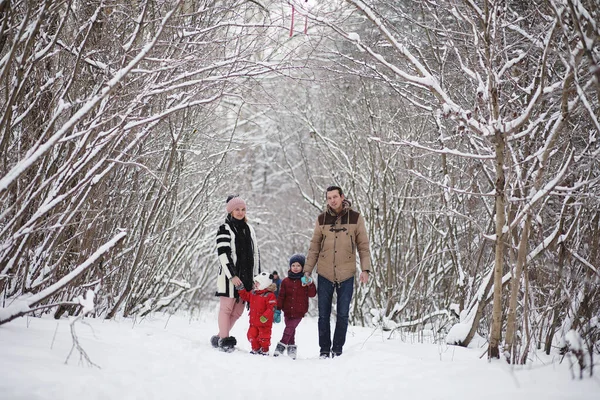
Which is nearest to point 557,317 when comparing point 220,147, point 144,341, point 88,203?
point 144,341

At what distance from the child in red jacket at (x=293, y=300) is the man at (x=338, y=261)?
0.37 feet

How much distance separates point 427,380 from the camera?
116 inches

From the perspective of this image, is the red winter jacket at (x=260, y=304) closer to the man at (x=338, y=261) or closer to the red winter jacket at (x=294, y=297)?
the red winter jacket at (x=294, y=297)

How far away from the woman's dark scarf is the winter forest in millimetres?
775

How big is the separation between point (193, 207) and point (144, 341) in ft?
13.5

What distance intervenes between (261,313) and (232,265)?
0.51m

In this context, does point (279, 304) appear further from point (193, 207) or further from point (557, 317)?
point (193, 207)

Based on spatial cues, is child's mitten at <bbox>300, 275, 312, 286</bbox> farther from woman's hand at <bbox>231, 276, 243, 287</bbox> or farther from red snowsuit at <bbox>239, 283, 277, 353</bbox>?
woman's hand at <bbox>231, 276, 243, 287</bbox>

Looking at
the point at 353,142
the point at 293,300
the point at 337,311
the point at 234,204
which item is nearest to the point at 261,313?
the point at 293,300

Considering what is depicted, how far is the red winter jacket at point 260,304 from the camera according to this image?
4.71 m

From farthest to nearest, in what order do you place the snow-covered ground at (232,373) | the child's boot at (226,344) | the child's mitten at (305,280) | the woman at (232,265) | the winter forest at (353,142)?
the child's mitten at (305,280), the woman at (232,265), the child's boot at (226,344), the winter forest at (353,142), the snow-covered ground at (232,373)

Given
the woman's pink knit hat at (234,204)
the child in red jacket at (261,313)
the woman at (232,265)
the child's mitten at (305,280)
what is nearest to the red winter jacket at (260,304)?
the child in red jacket at (261,313)

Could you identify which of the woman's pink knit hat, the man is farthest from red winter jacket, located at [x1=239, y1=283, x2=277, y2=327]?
the woman's pink knit hat

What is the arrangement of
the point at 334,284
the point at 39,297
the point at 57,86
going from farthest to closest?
the point at 334,284 < the point at 57,86 < the point at 39,297
